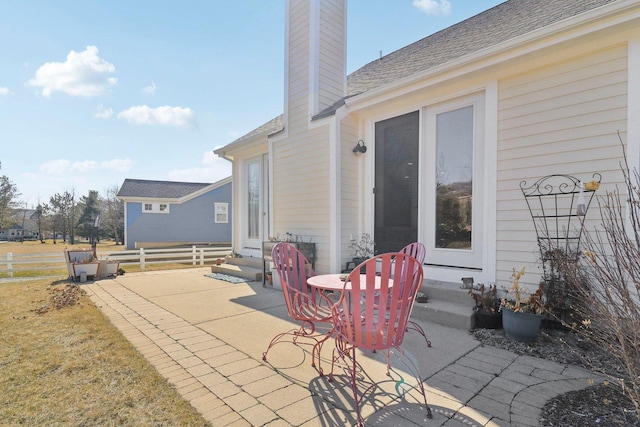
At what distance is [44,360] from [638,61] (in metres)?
6.44

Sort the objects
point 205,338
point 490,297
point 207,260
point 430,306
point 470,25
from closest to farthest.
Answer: point 205,338 < point 490,297 < point 430,306 < point 470,25 < point 207,260

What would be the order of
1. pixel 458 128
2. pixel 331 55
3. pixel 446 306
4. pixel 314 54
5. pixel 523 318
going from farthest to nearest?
pixel 331 55 → pixel 314 54 → pixel 458 128 → pixel 446 306 → pixel 523 318

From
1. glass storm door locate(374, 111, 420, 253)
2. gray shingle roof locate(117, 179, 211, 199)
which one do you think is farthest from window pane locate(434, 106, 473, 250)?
gray shingle roof locate(117, 179, 211, 199)

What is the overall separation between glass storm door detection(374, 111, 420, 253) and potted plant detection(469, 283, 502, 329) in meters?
1.44

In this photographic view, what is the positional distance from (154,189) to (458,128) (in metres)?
18.5

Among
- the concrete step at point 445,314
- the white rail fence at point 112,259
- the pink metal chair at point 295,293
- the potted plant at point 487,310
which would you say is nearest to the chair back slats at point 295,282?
the pink metal chair at point 295,293

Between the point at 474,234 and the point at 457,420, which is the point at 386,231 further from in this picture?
the point at 457,420

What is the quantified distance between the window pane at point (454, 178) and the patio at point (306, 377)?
1.46 m

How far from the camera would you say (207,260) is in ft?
35.4

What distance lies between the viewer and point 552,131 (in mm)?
3545

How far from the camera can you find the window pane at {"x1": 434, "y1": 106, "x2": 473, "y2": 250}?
433cm

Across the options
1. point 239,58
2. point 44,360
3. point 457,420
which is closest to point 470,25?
point 239,58

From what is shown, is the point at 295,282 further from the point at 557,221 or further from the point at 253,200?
the point at 253,200

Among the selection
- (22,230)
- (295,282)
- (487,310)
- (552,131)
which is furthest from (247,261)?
(22,230)
